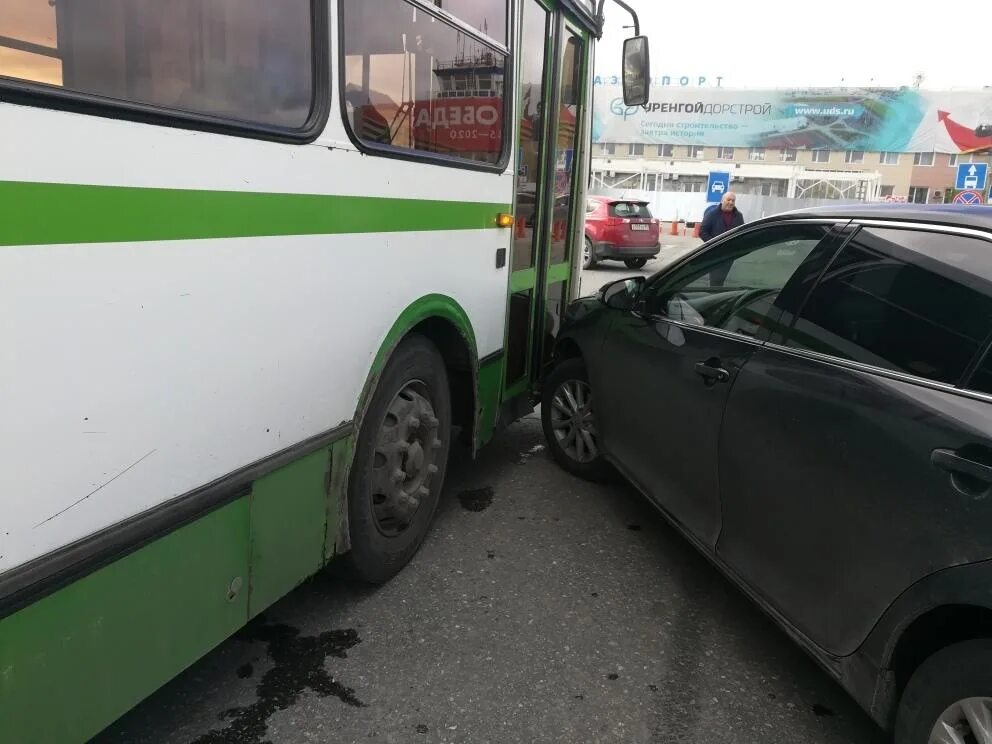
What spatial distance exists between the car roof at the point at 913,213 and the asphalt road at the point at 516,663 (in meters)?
1.63

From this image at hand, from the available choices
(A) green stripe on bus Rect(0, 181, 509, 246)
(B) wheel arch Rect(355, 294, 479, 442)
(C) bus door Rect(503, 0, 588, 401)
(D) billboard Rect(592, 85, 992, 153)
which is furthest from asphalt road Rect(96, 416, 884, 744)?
(D) billboard Rect(592, 85, 992, 153)

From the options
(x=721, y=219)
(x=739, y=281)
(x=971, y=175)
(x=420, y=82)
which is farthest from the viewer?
(x=971, y=175)

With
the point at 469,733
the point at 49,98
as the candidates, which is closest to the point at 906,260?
the point at 469,733

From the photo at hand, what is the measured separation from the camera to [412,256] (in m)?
2.99

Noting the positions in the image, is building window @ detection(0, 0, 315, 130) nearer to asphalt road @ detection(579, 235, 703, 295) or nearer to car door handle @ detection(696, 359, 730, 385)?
car door handle @ detection(696, 359, 730, 385)

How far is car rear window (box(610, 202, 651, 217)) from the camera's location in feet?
57.3

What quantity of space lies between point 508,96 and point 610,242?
1390 cm

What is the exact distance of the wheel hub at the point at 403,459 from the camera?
3.09 meters

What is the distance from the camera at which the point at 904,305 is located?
7.52 feet

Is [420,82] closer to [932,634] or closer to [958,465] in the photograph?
[958,465]

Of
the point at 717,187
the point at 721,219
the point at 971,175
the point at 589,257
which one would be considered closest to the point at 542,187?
the point at 721,219

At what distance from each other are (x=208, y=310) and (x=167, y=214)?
0.27 meters

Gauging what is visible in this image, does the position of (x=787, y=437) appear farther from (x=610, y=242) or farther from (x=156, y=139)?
(x=610, y=242)

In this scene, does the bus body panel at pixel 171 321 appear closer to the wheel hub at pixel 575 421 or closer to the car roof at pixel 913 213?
the car roof at pixel 913 213
